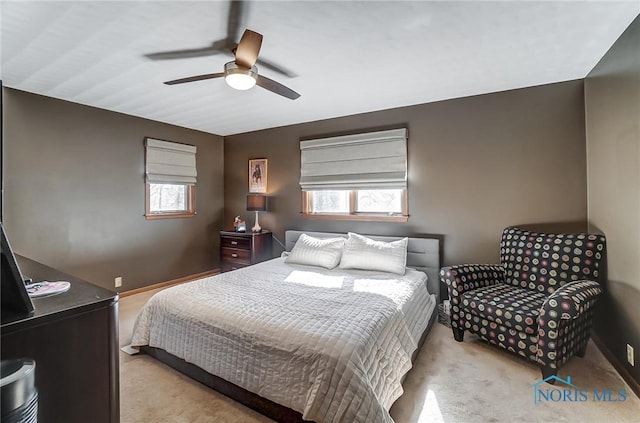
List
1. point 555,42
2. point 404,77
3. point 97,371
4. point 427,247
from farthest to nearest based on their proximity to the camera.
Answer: point 427,247 → point 404,77 → point 555,42 → point 97,371

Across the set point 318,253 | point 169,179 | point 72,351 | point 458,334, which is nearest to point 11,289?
point 72,351

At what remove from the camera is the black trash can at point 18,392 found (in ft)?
2.21

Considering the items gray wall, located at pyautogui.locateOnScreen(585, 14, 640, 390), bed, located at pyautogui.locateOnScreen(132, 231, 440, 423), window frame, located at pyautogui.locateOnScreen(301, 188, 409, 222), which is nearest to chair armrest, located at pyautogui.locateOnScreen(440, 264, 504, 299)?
bed, located at pyautogui.locateOnScreen(132, 231, 440, 423)

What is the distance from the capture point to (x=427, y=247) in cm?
343

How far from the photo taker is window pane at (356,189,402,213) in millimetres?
3883

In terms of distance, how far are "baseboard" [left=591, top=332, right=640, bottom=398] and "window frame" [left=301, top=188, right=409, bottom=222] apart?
207 centimetres

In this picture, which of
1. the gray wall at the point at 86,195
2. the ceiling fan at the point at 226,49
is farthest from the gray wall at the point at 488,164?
the gray wall at the point at 86,195

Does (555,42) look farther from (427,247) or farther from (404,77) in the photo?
(427,247)

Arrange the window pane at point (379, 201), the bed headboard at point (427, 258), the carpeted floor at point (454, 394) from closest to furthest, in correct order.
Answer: the carpeted floor at point (454, 394) < the bed headboard at point (427, 258) < the window pane at point (379, 201)

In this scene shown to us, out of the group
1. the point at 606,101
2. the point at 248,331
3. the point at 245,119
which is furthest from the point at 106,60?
the point at 606,101

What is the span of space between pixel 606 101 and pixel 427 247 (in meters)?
2.02

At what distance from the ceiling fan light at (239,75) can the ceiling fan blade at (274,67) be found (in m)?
0.39

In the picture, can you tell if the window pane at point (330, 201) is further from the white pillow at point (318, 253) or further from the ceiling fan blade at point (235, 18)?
the ceiling fan blade at point (235, 18)

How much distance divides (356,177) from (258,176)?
183cm
